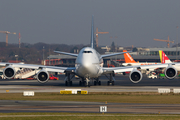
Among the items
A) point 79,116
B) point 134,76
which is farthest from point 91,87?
point 79,116

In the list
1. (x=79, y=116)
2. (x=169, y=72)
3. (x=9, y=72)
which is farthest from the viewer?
(x=169, y=72)

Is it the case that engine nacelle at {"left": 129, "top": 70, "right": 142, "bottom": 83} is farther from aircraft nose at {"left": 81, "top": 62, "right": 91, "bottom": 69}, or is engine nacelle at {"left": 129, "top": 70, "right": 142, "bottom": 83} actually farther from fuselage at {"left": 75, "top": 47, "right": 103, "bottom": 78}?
aircraft nose at {"left": 81, "top": 62, "right": 91, "bottom": 69}

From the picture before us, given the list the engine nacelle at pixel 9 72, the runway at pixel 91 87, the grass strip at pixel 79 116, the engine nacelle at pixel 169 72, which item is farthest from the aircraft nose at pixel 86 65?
the grass strip at pixel 79 116

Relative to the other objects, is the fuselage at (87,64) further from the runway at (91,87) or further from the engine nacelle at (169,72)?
the engine nacelle at (169,72)

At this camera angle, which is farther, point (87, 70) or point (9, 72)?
point (9, 72)

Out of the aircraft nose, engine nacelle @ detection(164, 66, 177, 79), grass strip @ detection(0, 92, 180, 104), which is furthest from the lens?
engine nacelle @ detection(164, 66, 177, 79)

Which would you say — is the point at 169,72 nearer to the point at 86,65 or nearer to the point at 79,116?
the point at 86,65

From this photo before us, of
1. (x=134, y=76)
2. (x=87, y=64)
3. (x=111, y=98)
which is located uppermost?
(x=87, y=64)

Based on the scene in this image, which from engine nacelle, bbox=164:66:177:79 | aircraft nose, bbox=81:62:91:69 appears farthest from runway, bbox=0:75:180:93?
aircraft nose, bbox=81:62:91:69

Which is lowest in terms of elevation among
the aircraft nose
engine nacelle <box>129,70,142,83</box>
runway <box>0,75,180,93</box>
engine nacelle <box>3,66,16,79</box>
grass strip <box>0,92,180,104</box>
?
grass strip <box>0,92,180,104</box>

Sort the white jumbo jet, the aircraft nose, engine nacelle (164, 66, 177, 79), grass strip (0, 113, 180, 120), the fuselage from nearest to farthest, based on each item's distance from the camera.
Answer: grass strip (0, 113, 180, 120) < the aircraft nose < the fuselage < the white jumbo jet < engine nacelle (164, 66, 177, 79)

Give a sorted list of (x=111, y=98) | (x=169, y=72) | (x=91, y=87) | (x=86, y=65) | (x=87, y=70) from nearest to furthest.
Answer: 1. (x=111, y=98)
2. (x=86, y=65)
3. (x=87, y=70)
4. (x=91, y=87)
5. (x=169, y=72)

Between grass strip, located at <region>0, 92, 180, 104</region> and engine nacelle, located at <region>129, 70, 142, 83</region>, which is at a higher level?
engine nacelle, located at <region>129, 70, 142, 83</region>

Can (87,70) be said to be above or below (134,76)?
above
